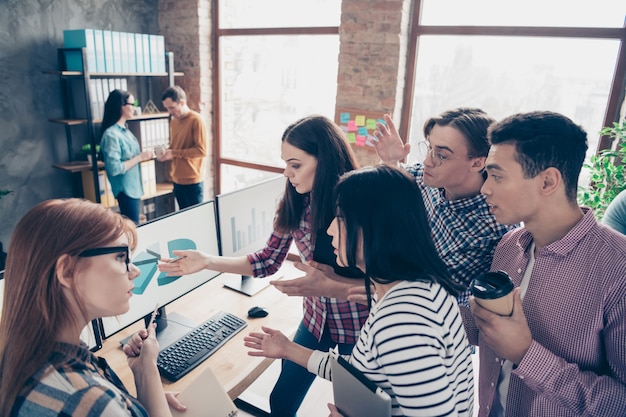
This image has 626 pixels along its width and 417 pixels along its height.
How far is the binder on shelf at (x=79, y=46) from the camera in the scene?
3.55 m

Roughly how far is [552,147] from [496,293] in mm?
407

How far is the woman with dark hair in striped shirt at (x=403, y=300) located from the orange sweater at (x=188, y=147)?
10.4 ft

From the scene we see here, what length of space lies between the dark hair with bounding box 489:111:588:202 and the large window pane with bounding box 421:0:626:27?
2260 millimetres

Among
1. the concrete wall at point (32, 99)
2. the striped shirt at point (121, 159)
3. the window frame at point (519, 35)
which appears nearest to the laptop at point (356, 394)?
the window frame at point (519, 35)

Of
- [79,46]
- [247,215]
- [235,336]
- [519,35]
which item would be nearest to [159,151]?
[79,46]

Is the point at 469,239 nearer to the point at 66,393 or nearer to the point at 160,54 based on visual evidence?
the point at 66,393

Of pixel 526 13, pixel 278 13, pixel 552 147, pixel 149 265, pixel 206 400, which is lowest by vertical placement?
pixel 206 400

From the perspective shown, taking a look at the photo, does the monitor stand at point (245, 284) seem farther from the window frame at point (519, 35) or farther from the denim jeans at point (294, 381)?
the window frame at point (519, 35)

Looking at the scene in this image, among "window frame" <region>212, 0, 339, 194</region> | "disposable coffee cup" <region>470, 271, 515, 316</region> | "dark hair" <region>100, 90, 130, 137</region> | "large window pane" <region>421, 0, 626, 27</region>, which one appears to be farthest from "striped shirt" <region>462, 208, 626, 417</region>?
"dark hair" <region>100, 90, 130, 137</region>

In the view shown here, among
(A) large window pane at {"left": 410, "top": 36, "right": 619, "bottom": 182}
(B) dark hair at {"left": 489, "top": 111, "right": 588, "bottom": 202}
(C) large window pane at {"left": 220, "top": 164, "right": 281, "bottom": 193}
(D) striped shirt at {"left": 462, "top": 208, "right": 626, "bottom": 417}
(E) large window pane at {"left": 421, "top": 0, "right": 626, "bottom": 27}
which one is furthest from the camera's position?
(C) large window pane at {"left": 220, "top": 164, "right": 281, "bottom": 193}

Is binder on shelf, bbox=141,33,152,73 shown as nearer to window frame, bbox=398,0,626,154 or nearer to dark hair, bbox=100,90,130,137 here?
dark hair, bbox=100,90,130,137

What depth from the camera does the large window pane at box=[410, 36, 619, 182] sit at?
2822 millimetres

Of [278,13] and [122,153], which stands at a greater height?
[278,13]

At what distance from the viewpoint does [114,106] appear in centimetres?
361
